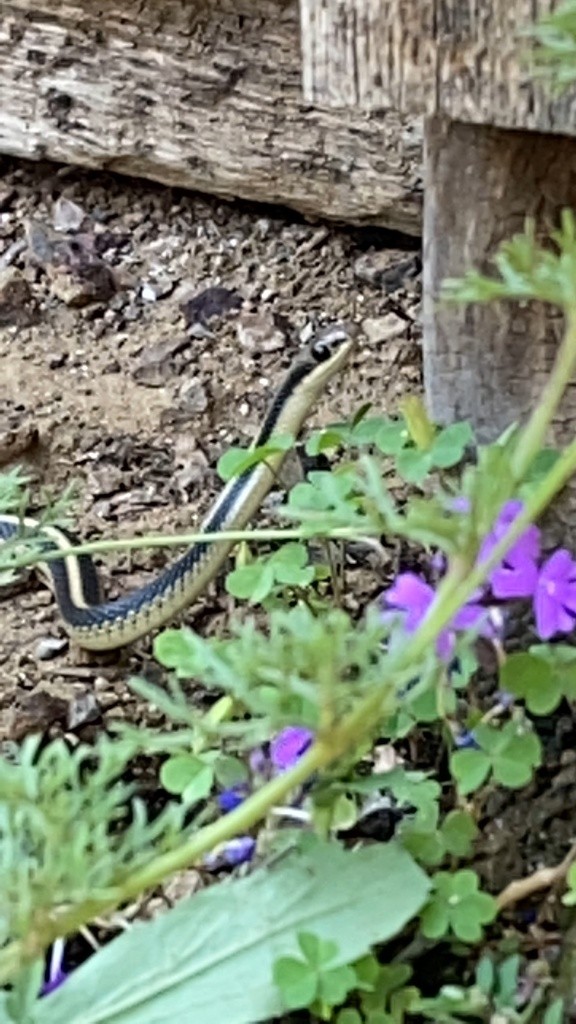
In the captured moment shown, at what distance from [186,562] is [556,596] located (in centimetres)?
70

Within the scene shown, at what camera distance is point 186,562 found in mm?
1833

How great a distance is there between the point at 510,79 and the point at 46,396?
1328 mm

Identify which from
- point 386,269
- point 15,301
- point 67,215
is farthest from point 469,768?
point 67,215

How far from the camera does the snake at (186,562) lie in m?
1.81

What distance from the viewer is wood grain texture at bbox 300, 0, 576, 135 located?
3.63 feet

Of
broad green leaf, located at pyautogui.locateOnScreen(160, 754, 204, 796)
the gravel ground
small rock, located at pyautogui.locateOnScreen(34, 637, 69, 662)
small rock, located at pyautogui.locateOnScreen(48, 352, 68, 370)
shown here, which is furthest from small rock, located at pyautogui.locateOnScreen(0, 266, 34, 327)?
broad green leaf, located at pyautogui.locateOnScreen(160, 754, 204, 796)

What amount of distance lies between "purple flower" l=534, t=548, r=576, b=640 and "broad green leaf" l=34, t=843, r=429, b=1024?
192mm

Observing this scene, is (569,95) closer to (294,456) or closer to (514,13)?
(514,13)

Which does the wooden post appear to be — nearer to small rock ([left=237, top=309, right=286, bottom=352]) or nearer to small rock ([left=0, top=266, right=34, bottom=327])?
small rock ([left=237, top=309, right=286, bottom=352])

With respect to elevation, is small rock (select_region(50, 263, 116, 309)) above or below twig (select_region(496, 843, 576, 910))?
below

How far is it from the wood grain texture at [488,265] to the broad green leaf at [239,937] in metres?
0.45

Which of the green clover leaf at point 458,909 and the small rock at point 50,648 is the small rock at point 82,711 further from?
the green clover leaf at point 458,909

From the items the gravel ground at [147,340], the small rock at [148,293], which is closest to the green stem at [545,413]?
the gravel ground at [147,340]

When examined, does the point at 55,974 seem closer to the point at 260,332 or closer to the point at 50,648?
the point at 50,648
